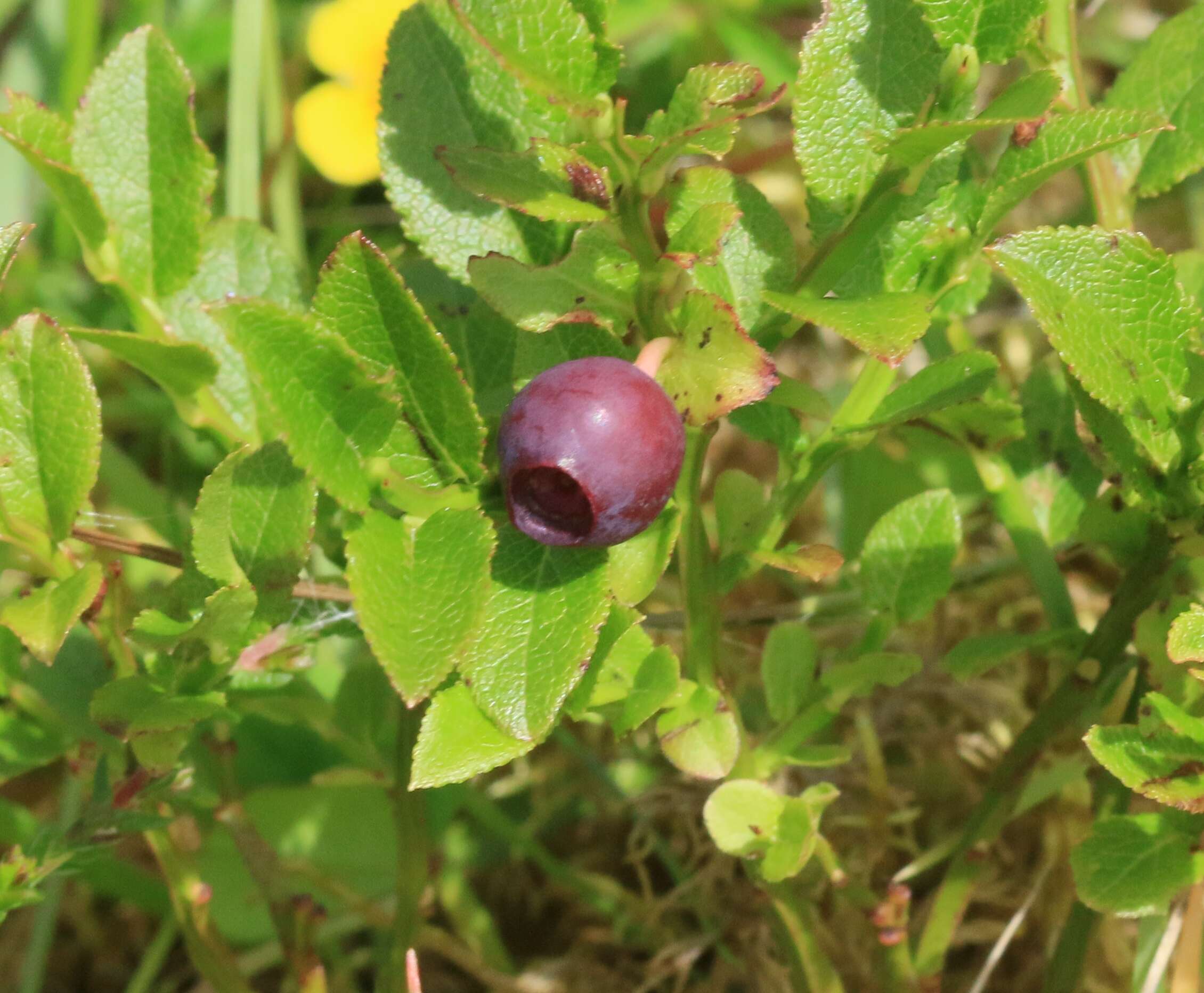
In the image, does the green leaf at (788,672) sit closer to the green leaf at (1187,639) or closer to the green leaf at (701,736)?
the green leaf at (701,736)

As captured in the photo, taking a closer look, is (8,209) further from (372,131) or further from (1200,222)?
(1200,222)

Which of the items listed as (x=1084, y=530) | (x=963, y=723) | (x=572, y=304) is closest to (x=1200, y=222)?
(x=963, y=723)

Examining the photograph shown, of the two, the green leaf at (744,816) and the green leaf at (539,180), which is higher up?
the green leaf at (539,180)

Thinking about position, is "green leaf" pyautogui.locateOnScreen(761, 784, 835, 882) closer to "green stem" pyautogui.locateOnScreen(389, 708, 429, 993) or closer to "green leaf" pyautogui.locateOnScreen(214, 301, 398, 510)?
"green stem" pyautogui.locateOnScreen(389, 708, 429, 993)

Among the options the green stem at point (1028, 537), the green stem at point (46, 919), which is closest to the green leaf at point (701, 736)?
the green stem at point (1028, 537)

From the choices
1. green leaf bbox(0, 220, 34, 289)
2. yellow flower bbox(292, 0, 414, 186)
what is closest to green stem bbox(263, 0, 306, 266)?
yellow flower bbox(292, 0, 414, 186)

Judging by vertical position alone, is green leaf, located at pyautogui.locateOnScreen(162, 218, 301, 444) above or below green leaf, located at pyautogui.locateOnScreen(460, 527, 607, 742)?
above

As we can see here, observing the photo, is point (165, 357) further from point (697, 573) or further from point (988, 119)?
point (988, 119)
